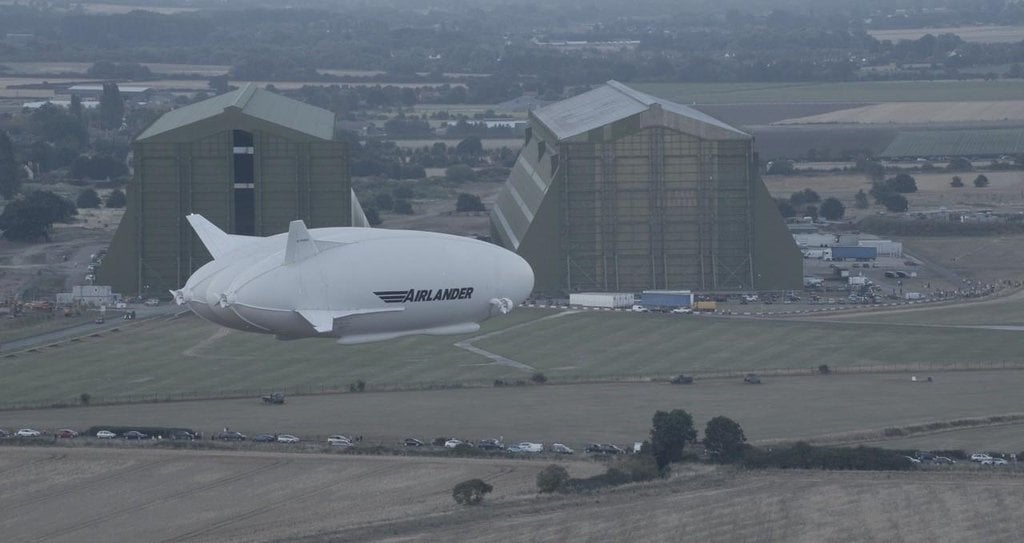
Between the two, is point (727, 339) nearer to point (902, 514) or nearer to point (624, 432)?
point (624, 432)

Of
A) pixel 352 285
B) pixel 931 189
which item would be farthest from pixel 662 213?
pixel 352 285

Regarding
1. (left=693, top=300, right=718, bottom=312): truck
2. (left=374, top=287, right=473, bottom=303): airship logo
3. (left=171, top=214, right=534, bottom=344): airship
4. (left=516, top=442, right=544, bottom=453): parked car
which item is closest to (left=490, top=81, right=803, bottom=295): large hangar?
(left=693, top=300, right=718, bottom=312): truck

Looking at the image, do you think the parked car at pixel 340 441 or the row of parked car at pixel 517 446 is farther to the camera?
the parked car at pixel 340 441

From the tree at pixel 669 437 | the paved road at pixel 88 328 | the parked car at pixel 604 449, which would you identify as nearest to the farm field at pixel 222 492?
the parked car at pixel 604 449

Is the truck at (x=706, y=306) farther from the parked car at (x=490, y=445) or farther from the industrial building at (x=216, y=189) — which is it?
the parked car at (x=490, y=445)

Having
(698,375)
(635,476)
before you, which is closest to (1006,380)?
(698,375)

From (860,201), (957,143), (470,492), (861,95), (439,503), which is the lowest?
(439,503)

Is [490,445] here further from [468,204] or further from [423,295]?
[468,204]
